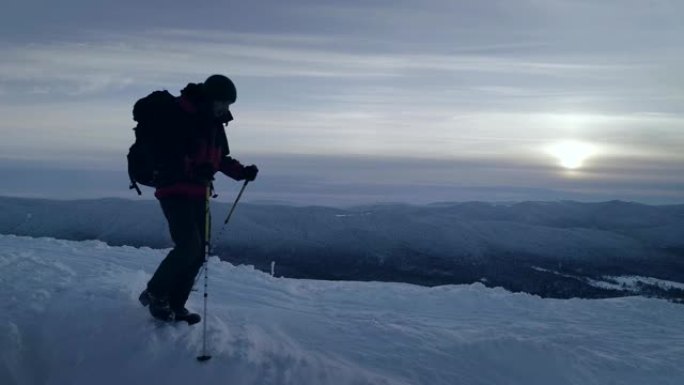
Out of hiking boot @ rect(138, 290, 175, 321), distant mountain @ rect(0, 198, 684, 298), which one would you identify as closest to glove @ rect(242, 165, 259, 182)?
hiking boot @ rect(138, 290, 175, 321)

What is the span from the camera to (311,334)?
6.93 meters

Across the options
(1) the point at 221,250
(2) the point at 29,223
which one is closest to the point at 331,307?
(1) the point at 221,250

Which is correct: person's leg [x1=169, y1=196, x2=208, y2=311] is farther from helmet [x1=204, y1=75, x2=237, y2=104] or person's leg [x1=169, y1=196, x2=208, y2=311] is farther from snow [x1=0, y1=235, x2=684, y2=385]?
helmet [x1=204, y1=75, x2=237, y2=104]

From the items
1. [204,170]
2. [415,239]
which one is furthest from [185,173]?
[415,239]

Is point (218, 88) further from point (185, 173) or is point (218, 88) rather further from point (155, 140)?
point (185, 173)

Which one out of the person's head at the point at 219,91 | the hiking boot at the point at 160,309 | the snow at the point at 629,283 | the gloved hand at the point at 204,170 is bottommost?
Result: the snow at the point at 629,283

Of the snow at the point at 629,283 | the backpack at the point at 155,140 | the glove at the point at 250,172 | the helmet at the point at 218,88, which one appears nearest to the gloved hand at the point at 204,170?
the backpack at the point at 155,140

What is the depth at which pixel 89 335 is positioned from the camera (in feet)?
18.7

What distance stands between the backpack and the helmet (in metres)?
0.35

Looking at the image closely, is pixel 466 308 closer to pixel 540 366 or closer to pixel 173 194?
pixel 540 366

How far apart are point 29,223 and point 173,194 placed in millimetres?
33356

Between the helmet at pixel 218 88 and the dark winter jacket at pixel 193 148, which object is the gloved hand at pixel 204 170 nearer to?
the dark winter jacket at pixel 193 148

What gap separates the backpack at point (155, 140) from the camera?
559 centimetres

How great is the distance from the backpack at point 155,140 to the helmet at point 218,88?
35 cm
